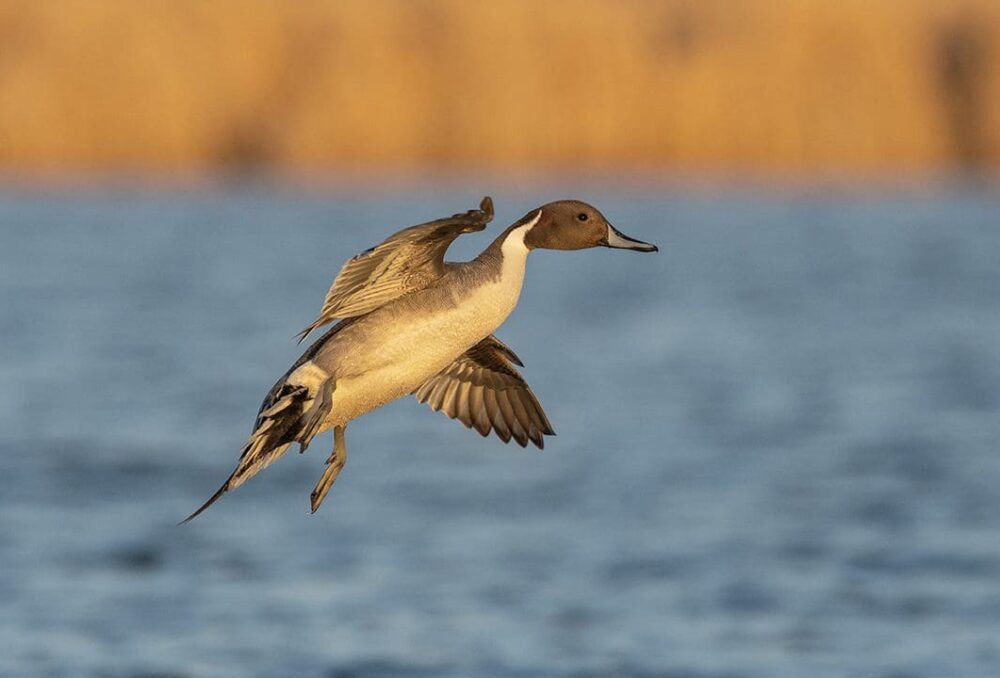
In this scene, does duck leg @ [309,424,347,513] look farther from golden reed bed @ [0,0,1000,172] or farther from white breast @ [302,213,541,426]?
golden reed bed @ [0,0,1000,172]

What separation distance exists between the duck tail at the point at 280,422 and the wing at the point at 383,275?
0.18m

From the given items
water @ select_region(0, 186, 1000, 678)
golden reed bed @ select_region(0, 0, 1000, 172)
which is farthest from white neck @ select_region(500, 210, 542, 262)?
golden reed bed @ select_region(0, 0, 1000, 172)

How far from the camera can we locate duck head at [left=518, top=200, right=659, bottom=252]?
6324 millimetres

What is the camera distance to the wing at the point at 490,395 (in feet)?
24.0

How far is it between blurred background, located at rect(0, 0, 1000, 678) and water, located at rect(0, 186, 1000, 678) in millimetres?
52

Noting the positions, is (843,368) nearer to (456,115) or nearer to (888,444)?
(888,444)

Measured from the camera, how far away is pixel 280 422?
6.32m

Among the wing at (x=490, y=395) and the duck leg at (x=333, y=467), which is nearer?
the duck leg at (x=333, y=467)

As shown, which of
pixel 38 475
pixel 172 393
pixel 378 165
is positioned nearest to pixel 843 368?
pixel 172 393

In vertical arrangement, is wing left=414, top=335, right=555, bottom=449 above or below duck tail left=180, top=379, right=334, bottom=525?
above

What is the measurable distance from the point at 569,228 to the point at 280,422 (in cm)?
111

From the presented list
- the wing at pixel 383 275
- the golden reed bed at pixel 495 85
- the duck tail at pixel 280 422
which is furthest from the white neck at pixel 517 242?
the golden reed bed at pixel 495 85

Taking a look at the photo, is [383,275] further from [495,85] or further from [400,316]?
[495,85]

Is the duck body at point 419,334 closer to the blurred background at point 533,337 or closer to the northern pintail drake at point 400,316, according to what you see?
the northern pintail drake at point 400,316
